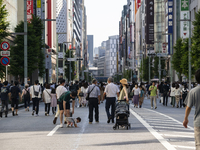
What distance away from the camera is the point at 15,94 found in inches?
829

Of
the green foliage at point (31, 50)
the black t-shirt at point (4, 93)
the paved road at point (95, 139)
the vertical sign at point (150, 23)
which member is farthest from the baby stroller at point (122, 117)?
the vertical sign at point (150, 23)

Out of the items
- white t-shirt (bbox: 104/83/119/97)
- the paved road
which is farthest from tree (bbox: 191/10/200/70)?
the paved road

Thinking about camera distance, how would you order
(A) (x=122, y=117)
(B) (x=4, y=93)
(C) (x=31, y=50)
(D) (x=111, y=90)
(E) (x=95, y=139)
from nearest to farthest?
(E) (x=95, y=139) < (A) (x=122, y=117) < (D) (x=111, y=90) < (B) (x=4, y=93) < (C) (x=31, y=50)

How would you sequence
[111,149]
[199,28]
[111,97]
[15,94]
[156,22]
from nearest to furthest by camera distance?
[111,149] → [111,97] → [15,94] → [199,28] → [156,22]

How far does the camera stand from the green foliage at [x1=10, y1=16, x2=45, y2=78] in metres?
44.9

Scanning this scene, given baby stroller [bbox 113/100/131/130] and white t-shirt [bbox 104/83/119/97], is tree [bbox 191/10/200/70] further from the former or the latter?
baby stroller [bbox 113/100/131/130]

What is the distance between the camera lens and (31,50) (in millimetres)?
44625

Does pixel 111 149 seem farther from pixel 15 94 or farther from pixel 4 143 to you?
pixel 15 94

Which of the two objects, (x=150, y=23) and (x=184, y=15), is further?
(x=150, y=23)

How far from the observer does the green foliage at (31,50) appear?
44.9m

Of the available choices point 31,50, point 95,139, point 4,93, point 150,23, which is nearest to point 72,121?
point 95,139

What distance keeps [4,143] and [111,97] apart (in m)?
6.37

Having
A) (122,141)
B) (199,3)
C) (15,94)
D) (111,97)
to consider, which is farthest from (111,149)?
(199,3)

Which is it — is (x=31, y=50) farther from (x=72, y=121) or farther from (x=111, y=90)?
(x=72, y=121)
